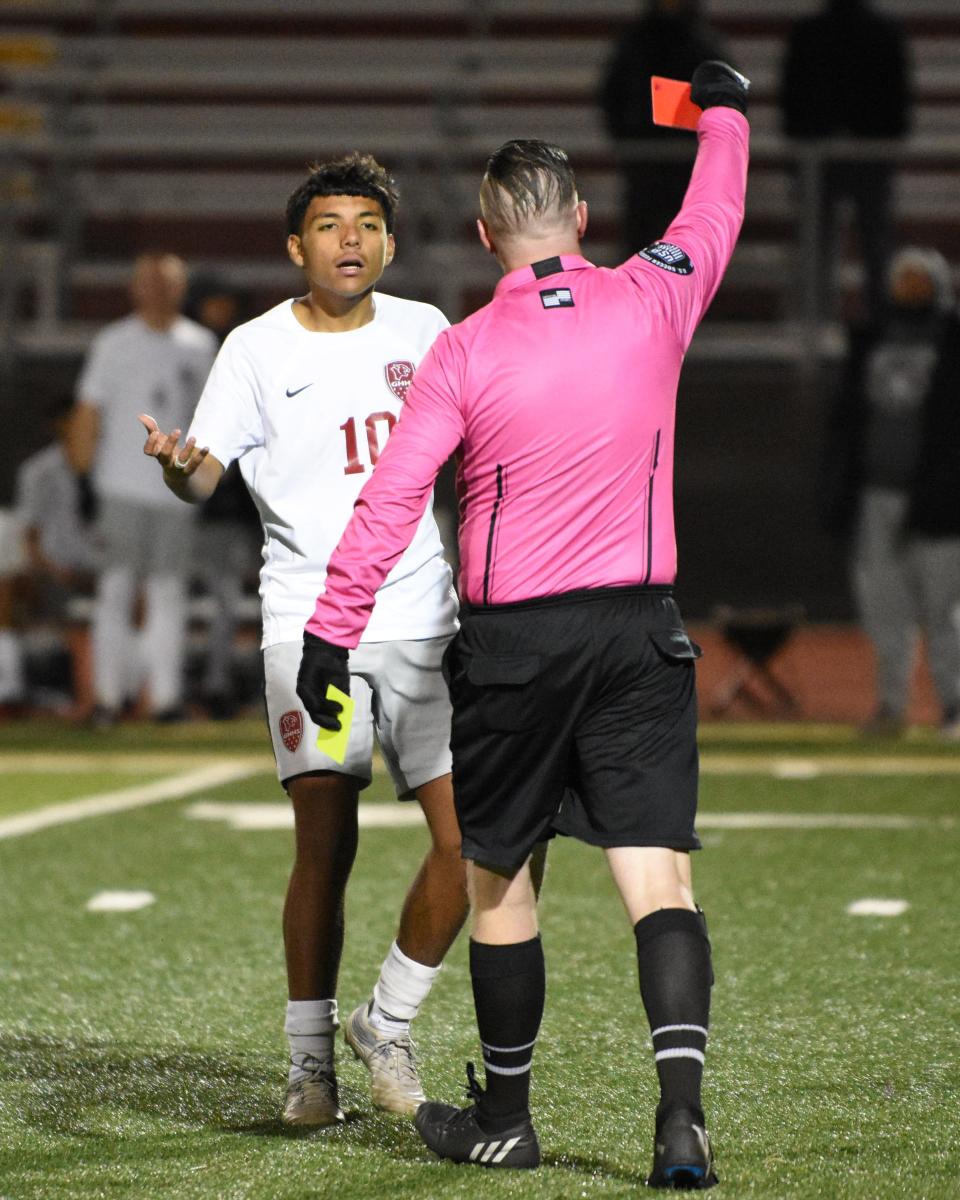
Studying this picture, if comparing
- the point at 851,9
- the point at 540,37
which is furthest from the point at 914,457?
the point at 540,37

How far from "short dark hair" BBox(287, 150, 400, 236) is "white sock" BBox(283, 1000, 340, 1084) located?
4.72ft

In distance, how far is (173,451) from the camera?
364 centimetres

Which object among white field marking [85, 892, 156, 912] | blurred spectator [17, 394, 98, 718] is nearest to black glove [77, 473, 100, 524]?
blurred spectator [17, 394, 98, 718]

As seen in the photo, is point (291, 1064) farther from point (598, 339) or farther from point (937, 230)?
point (937, 230)

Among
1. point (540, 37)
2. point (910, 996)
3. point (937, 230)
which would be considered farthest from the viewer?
point (540, 37)

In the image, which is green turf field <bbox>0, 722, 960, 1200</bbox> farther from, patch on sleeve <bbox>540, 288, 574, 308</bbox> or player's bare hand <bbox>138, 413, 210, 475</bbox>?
patch on sleeve <bbox>540, 288, 574, 308</bbox>

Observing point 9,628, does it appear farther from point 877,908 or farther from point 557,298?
point 557,298

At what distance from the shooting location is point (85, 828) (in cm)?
713

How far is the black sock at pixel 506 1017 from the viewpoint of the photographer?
3.33 metres

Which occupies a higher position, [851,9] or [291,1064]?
[851,9]

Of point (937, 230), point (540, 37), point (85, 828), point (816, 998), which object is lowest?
point (85, 828)

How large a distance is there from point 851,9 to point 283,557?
952 centimetres

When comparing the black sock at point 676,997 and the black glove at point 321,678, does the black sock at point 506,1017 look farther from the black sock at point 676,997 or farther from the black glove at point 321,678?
the black glove at point 321,678

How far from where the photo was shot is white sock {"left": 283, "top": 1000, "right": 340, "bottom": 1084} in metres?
3.71
